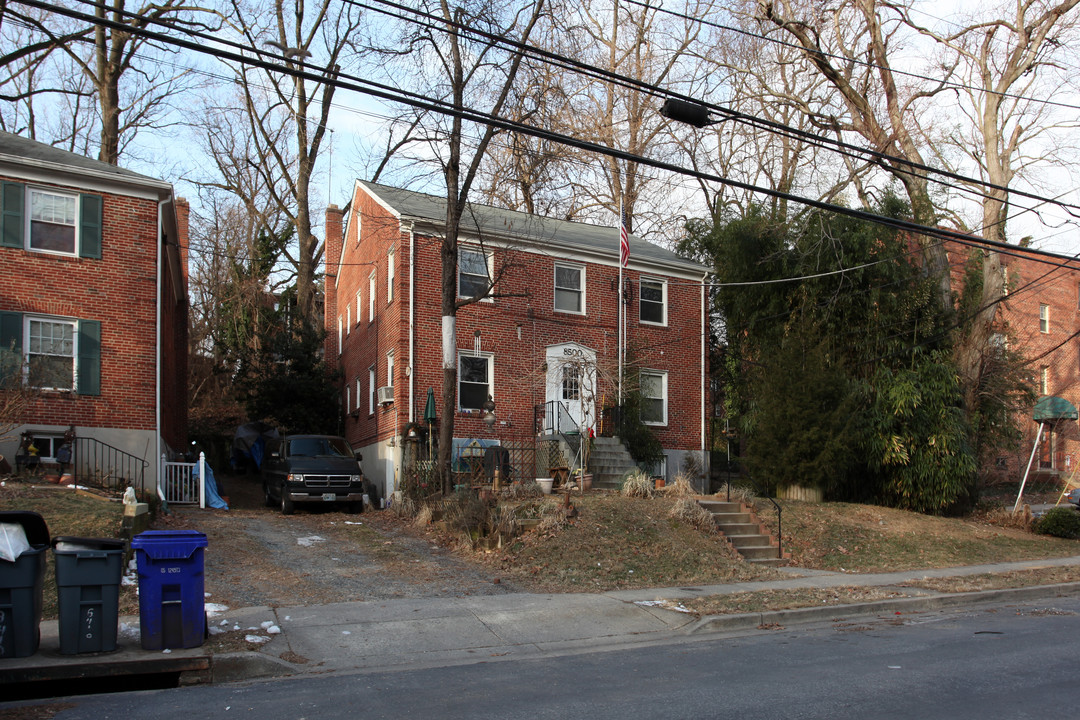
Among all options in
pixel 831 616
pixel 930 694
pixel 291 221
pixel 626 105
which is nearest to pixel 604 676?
pixel 930 694

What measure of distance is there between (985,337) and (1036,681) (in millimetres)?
15308

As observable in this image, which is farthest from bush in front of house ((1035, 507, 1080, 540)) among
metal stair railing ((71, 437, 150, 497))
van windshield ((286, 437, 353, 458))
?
metal stair railing ((71, 437, 150, 497))

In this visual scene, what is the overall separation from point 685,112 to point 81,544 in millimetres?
7876

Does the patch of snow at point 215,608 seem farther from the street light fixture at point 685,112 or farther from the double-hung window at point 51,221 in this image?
the double-hung window at point 51,221

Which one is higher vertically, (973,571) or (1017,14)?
(1017,14)

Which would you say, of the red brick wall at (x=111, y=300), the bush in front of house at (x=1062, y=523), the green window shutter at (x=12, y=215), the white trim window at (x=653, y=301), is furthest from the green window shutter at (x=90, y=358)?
the bush in front of house at (x=1062, y=523)

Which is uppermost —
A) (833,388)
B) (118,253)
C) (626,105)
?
(626,105)

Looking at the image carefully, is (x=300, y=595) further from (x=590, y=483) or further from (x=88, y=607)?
(x=590, y=483)

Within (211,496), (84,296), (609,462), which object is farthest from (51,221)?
(609,462)

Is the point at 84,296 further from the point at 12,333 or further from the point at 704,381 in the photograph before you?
the point at 704,381

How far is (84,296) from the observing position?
1683 centimetres

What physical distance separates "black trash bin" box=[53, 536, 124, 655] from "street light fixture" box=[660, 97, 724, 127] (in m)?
7.57

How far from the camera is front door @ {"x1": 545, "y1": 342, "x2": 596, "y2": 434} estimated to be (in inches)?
820

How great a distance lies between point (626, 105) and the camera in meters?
Answer: 32.6
